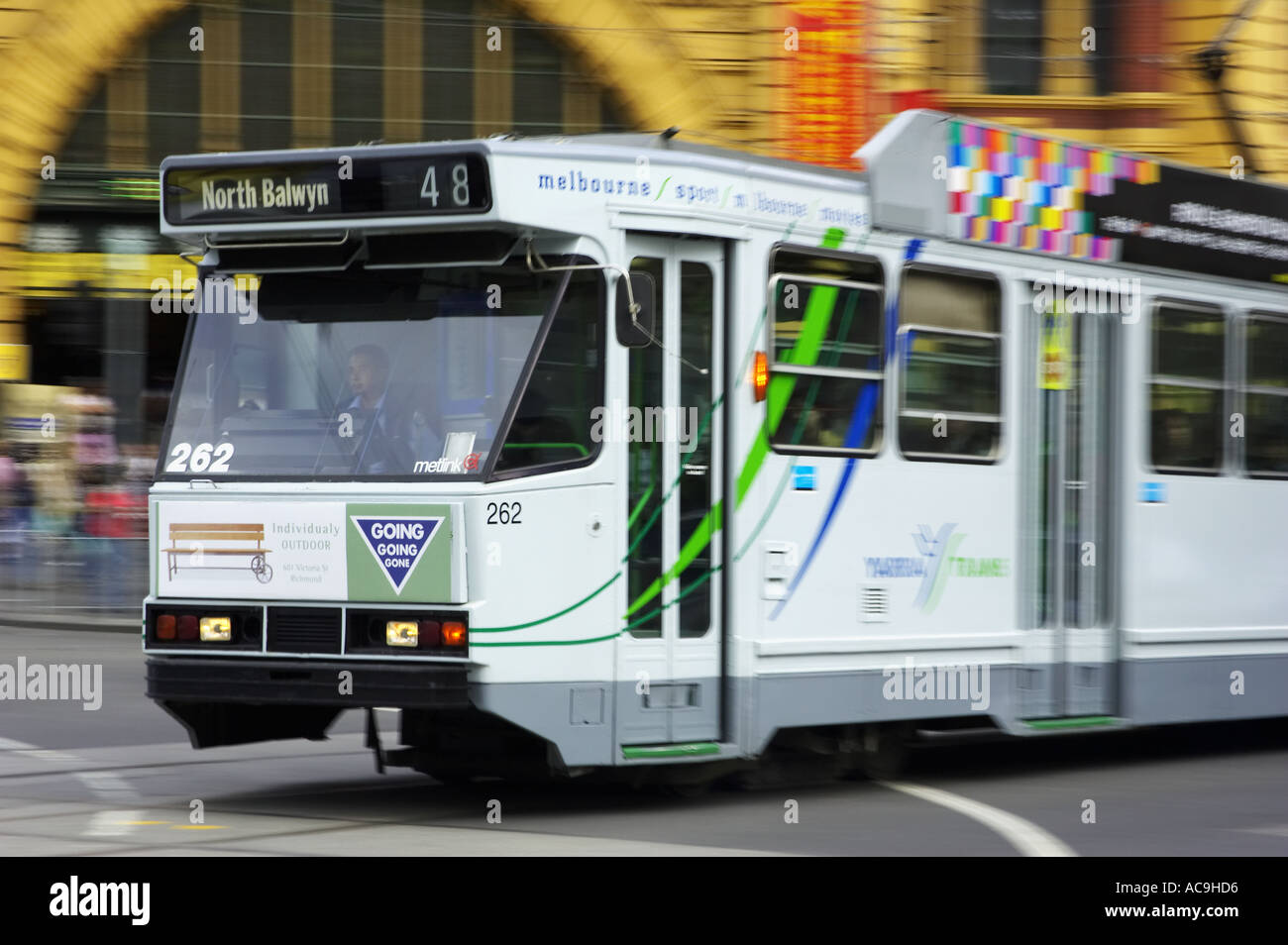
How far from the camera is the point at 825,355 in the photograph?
10523 mm

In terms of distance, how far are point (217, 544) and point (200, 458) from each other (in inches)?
17.3

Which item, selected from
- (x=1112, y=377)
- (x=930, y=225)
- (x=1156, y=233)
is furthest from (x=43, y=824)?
(x=1156, y=233)

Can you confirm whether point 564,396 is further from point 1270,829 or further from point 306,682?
point 1270,829

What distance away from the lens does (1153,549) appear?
12492mm

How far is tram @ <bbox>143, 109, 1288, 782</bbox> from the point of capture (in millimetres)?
9188

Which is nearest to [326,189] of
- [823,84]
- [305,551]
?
[305,551]

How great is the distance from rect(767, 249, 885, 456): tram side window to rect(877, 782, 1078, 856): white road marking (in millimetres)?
1800

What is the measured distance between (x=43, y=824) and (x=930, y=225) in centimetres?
536

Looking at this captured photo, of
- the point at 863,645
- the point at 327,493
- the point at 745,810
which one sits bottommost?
the point at 745,810

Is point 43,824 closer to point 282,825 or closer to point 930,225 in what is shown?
point 282,825

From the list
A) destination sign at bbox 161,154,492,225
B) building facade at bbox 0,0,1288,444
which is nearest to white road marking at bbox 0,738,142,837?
destination sign at bbox 161,154,492,225

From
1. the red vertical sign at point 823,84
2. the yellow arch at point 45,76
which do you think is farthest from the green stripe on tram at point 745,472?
the yellow arch at point 45,76

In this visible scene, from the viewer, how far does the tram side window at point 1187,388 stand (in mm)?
12602
